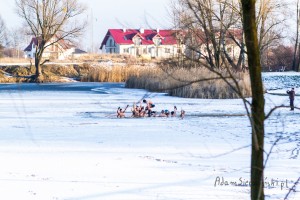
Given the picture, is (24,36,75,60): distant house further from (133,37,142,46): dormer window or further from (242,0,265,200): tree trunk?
(242,0,265,200): tree trunk

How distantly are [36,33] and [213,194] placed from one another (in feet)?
168

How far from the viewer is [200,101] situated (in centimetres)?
2617

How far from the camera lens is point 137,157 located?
10977 millimetres

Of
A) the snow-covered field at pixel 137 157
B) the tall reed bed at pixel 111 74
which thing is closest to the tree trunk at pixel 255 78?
the snow-covered field at pixel 137 157

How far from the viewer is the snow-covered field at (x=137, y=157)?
7.96m

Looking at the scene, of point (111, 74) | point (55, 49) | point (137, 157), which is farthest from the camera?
point (55, 49)

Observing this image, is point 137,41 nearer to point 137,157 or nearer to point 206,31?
point 137,157

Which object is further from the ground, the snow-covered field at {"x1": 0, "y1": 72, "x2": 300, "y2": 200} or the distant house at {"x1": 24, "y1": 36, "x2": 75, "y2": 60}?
the distant house at {"x1": 24, "y1": 36, "x2": 75, "y2": 60}

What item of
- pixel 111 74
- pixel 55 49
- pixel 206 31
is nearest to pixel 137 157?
pixel 206 31

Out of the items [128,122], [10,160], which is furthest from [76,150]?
[128,122]

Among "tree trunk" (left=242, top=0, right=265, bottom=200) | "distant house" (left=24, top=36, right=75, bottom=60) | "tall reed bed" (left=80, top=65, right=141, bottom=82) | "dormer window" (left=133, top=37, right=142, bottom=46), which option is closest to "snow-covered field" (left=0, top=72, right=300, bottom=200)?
"tree trunk" (left=242, top=0, right=265, bottom=200)

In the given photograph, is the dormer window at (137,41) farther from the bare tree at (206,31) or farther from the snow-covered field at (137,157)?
the bare tree at (206,31)

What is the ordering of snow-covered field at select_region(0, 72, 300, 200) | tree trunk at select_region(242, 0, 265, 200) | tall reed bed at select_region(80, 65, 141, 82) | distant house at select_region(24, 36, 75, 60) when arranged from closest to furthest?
1. tree trunk at select_region(242, 0, 265, 200)
2. snow-covered field at select_region(0, 72, 300, 200)
3. tall reed bed at select_region(80, 65, 141, 82)
4. distant house at select_region(24, 36, 75, 60)

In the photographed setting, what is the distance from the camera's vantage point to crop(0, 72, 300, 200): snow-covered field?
7.96 m
